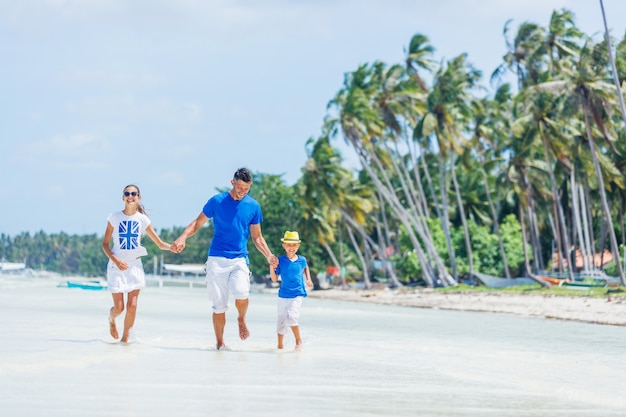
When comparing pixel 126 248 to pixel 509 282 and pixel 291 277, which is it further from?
pixel 509 282

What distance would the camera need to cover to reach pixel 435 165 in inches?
2451

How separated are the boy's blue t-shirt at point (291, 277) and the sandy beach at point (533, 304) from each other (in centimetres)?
1349

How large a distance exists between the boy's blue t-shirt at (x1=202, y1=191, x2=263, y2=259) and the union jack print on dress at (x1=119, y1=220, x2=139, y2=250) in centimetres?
76

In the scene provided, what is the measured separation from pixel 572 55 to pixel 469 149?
688cm

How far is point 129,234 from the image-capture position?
9461 millimetres

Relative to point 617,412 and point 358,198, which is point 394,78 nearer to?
point 358,198

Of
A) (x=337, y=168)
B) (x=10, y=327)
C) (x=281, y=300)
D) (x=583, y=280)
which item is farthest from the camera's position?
(x=337, y=168)

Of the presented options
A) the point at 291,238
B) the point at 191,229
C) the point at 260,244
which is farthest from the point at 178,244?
the point at 291,238

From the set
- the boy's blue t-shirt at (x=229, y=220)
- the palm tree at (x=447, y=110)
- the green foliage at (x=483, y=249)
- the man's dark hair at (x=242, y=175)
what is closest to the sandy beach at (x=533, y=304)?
the palm tree at (x=447, y=110)

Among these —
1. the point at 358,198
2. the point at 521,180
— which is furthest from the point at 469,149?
the point at 358,198

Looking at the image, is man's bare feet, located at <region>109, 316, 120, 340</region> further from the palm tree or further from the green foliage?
the green foliage

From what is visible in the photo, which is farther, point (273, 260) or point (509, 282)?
point (509, 282)

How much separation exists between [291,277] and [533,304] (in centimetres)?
2378

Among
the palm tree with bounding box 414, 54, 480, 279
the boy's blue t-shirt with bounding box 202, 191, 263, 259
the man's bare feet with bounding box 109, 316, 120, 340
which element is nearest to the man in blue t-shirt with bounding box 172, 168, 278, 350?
the boy's blue t-shirt with bounding box 202, 191, 263, 259
